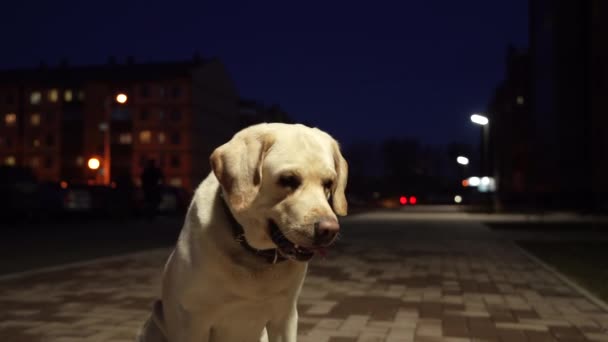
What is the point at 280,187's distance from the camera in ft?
8.30

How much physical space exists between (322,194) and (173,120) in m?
69.3

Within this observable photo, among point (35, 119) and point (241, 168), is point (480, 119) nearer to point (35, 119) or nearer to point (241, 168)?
point (241, 168)

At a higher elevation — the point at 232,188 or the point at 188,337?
the point at 232,188

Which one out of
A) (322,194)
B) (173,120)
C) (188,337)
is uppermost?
(173,120)

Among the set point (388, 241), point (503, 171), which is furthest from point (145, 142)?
point (388, 241)

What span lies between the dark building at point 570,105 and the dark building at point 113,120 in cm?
3720

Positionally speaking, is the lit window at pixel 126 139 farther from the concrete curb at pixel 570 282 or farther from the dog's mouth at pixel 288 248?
the dog's mouth at pixel 288 248

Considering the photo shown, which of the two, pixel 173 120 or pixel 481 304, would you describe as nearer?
pixel 481 304

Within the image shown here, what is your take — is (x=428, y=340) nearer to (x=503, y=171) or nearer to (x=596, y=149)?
(x=596, y=149)

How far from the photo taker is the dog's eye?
253 cm

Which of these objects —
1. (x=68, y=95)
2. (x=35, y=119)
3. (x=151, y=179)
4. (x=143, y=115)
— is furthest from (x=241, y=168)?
(x=35, y=119)

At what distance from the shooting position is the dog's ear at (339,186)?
2807mm

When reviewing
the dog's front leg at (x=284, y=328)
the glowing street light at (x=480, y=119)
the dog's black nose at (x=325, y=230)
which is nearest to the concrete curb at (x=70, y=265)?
the dog's front leg at (x=284, y=328)

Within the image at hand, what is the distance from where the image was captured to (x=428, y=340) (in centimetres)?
475
